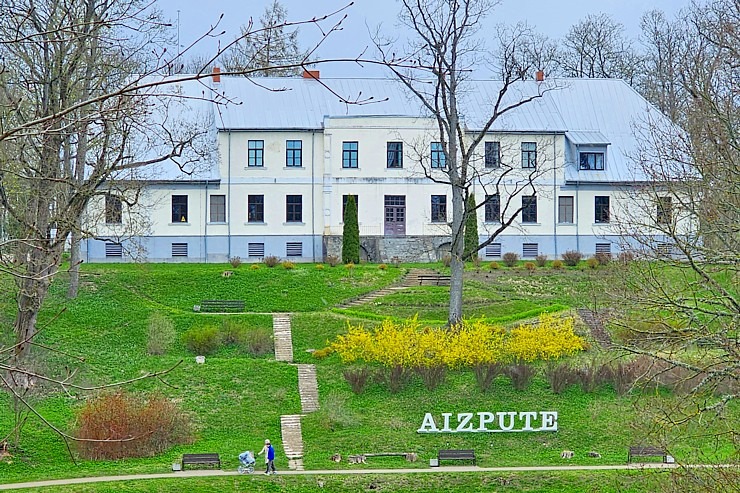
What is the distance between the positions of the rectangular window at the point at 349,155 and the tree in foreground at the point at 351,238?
2.90 metres

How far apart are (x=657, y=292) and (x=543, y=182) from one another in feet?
102

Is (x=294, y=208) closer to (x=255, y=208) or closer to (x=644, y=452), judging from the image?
(x=255, y=208)

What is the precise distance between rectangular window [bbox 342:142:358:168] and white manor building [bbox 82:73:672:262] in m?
0.05

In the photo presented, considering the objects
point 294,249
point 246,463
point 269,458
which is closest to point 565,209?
point 294,249

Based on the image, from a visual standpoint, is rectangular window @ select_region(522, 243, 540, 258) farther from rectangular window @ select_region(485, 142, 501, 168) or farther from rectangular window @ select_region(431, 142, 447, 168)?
rectangular window @ select_region(431, 142, 447, 168)

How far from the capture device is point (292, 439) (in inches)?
1006

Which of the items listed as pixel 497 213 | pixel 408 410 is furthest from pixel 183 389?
pixel 497 213

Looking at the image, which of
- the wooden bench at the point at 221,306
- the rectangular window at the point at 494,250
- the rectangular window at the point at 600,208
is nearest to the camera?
the wooden bench at the point at 221,306

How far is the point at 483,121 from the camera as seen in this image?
47.9 m

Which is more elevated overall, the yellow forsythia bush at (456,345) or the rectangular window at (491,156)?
the rectangular window at (491,156)

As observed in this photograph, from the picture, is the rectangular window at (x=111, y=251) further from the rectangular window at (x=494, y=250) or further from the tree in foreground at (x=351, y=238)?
the rectangular window at (x=494, y=250)

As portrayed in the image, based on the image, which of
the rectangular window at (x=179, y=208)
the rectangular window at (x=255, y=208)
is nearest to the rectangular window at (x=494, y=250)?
the rectangular window at (x=255, y=208)

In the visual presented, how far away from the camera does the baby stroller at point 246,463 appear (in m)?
22.6

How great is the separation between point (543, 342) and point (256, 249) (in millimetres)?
19484
